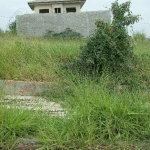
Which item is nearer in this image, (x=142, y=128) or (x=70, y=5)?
(x=142, y=128)

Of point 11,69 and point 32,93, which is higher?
point 11,69

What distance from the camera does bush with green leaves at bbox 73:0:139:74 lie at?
5.20 meters

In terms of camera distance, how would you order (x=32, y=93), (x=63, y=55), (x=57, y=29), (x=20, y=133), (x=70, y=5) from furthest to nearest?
(x=70, y=5)
(x=57, y=29)
(x=63, y=55)
(x=32, y=93)
(x=20, y=133)

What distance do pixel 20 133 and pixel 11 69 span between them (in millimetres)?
2669

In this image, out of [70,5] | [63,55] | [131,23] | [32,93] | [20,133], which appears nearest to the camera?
[20,133]

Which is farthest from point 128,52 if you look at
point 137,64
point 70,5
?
point 70,5

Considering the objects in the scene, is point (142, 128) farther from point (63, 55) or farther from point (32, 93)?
point (63, 55)

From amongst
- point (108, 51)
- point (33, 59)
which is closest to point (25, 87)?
point (33, 59)

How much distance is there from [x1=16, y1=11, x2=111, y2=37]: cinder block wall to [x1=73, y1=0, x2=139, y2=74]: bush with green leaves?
754cm

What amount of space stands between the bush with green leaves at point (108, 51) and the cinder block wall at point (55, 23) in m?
7.54

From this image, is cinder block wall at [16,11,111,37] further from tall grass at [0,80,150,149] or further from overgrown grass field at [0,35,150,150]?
tall grass at [0,80,150,149]

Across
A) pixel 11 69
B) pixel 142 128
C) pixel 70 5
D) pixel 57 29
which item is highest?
pixel 70 5

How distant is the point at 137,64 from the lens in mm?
5617

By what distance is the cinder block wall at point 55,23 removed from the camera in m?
12.9
